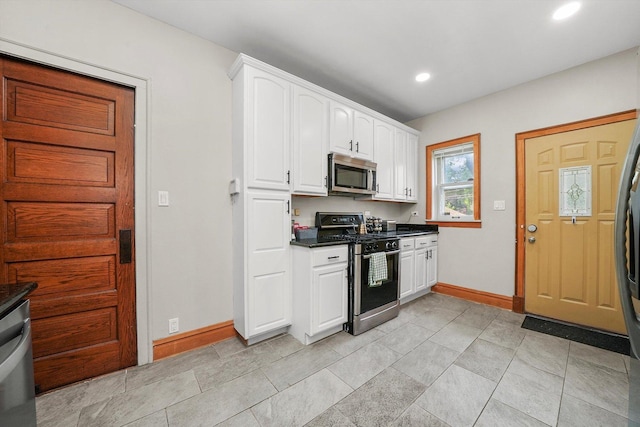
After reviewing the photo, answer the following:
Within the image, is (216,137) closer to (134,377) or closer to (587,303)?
(134,377)

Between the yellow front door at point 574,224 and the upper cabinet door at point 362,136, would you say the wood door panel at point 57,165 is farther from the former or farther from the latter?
the yellow front door at point 574,224

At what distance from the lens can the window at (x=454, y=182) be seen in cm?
331

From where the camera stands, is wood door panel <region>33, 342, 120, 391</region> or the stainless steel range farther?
the stainless steel range

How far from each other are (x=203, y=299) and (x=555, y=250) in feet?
12.2

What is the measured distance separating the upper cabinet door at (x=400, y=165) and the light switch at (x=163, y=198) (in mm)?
2811

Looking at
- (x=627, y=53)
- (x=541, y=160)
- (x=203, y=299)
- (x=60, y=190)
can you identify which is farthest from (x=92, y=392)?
(x=627, y=53)

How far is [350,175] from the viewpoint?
2861 mm

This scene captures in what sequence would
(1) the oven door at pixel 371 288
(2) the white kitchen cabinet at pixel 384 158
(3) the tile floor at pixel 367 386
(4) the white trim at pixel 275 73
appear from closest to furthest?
(3) the tile floor at pixel 367 386, (4) the white trim at pixel 275 73, (1) the oven door at pixel 371 288, (2) the white kitchen cabinet at pixel 384 158

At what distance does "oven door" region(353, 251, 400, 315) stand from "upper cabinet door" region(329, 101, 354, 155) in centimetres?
126

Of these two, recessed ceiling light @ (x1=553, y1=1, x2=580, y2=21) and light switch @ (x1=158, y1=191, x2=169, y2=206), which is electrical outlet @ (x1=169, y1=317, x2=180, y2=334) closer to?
light switch @ (x1=158, y1=191, x2=169, y2=206)

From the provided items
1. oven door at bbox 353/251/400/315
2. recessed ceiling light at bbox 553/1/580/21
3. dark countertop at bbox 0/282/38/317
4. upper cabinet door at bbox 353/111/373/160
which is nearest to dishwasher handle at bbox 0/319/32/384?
dark countertop at bbox 0/282/38/317

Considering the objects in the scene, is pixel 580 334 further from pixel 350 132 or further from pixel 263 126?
pixel 263 126

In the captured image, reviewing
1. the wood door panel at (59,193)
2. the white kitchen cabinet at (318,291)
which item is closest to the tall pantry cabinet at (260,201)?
the white kitchen cabinet at (318,291)

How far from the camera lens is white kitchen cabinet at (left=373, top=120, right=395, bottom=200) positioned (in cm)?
A: 324
